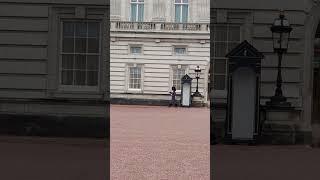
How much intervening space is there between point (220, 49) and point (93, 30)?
3686 mm

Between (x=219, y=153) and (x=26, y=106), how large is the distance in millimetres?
5727

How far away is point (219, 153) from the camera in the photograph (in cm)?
1270

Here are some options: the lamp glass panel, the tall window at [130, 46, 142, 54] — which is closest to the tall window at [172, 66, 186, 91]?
the tall window at [130, 46, 142, 54]

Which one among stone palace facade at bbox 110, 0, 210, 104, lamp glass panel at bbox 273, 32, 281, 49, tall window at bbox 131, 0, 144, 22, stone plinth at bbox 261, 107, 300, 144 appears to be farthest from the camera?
tall window at bbox 131, 0, 144, 22

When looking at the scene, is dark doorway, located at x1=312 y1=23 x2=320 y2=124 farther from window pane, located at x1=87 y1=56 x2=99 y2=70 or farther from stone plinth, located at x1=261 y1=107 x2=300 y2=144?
window pane, located at x1=87 y1=56 x2=99 y2=70

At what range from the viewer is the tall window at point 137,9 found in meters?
42.2

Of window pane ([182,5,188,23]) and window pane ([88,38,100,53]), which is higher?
window pane ([182,5,188,23])

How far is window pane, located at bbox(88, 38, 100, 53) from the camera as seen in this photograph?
1647cm

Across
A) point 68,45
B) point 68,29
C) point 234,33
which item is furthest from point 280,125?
point 68,29

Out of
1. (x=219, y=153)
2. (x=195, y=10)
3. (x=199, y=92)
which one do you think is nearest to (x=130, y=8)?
(x=195, y=10)

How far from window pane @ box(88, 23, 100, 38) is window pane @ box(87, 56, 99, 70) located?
2.00 ft

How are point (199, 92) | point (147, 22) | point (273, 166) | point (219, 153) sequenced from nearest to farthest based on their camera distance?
point (273, 166)
point (219, 153)
point (199, 92)
point (147, 22)

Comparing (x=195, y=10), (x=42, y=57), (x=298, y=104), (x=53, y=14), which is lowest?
(x=298, y=104)

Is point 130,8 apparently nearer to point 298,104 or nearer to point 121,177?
point 298,104
